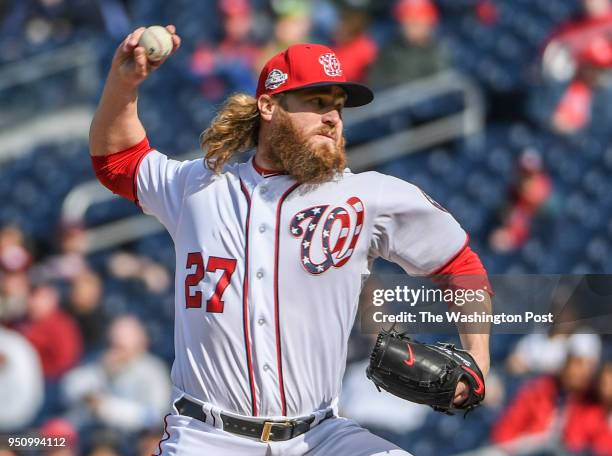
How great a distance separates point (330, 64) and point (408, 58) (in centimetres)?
459

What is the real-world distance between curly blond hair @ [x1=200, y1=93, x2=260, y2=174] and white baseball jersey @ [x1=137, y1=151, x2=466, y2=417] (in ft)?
0.20

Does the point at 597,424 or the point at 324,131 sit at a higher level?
the point at 324,131

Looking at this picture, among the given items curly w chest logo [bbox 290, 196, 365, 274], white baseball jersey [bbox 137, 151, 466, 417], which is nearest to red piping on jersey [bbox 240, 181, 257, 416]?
white baseball jersey [bbox 137, 151, 466, 417]

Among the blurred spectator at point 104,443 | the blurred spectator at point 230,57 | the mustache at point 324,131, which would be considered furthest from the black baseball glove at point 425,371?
the blurred spectator at point 230,57

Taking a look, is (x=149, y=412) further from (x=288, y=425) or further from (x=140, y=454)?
(x=288, y=425)

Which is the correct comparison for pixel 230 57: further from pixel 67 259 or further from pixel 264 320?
pixel 264 320

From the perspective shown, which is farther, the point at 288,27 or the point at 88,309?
the point at 288,27

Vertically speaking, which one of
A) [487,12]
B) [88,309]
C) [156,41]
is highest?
[487,12]

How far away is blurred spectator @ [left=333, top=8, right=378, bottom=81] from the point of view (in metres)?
7.33

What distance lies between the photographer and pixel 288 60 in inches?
111

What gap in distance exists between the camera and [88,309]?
21.1 feet

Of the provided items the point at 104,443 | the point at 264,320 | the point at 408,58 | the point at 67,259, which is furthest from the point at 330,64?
the point at 408,58

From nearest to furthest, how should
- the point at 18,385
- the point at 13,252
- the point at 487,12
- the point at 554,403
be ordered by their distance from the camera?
the point at 554,403
the point at 18,385
the point at 13,252
the point at 487,12

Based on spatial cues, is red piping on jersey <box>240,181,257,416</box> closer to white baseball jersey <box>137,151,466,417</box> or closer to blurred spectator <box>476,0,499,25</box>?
white baseball jersey <box>137,151,466,417</box>
